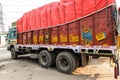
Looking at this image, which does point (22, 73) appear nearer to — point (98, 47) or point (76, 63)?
point (76, 63)

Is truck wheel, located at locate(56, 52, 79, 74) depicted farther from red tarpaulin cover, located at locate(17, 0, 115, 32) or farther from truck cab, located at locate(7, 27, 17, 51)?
truck cab, located at locate(7, 27, 17, 51)

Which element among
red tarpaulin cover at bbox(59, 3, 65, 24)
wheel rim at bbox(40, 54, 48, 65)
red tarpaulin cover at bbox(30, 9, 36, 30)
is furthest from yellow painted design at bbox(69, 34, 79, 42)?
red tarpaulin cover at bbox(30, 9, 36, 30)

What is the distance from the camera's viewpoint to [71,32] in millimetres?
9812

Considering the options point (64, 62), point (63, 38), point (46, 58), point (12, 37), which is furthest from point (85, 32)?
point (12, 37)

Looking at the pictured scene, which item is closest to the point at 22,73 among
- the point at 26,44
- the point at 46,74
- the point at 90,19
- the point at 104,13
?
the point at 46,74

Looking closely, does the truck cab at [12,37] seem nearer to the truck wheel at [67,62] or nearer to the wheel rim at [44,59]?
the wheel rim at [44,59]

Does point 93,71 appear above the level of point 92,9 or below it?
below

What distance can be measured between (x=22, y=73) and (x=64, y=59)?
2207 millimetres

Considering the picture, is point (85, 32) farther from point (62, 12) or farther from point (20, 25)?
point (20, 25)

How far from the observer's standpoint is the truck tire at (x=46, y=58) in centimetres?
1113

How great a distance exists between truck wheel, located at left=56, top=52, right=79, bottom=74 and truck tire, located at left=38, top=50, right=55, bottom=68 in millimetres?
675

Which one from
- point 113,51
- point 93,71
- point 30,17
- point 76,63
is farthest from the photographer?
point 30,17

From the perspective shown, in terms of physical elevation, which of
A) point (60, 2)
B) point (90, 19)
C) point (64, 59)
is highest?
point (60, 2)

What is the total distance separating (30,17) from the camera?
12750 mm
